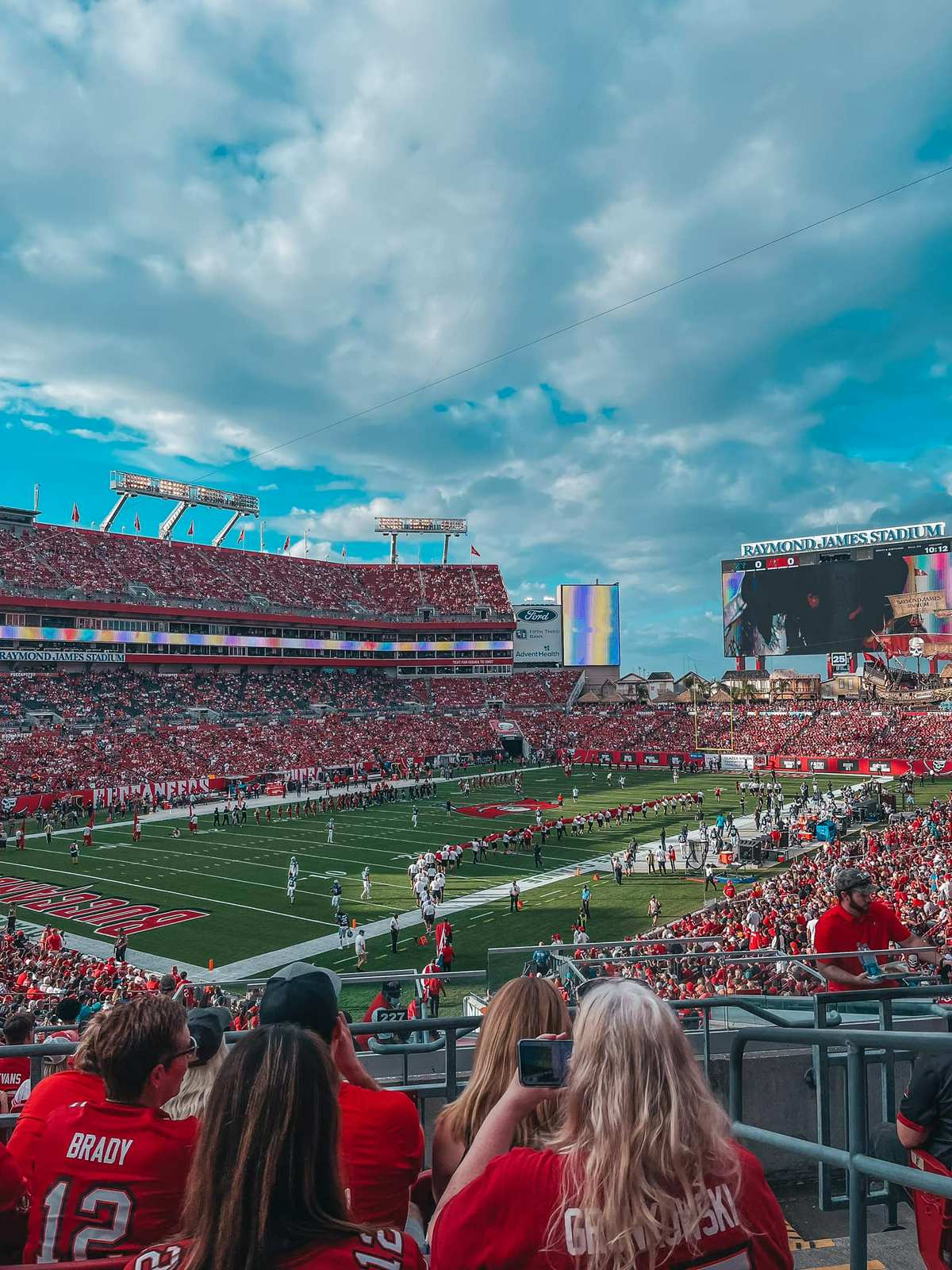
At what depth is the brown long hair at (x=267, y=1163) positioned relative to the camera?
1.62 meters

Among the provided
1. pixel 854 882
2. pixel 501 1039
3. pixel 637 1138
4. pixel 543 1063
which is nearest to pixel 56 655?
pixel 854 882

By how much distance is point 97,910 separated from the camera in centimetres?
2222

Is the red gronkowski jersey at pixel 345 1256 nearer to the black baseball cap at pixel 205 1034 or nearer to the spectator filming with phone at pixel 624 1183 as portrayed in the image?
the spectator filming with phone at pixel 624 1183

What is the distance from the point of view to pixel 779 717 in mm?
60875

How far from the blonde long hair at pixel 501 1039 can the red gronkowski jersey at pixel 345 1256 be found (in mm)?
564

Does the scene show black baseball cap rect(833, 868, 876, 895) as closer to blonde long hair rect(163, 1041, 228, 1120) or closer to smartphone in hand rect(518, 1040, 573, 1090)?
blonde long hair rect(163, 1041, 228, 1120)

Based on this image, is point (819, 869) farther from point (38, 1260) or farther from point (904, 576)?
point (904, 576)

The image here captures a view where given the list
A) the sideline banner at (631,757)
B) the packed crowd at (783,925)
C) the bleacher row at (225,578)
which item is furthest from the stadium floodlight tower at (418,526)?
the packed crowd at (783,925)

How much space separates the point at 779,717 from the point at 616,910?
43.2 metres

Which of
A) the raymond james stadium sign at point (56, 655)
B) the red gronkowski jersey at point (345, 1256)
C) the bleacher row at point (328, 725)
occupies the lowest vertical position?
the red gronkowski jersey at point (345, 1256)

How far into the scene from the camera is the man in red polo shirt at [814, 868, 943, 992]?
18.7ft

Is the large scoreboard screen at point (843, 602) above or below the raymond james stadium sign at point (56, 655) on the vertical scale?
above

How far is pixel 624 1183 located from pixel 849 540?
71127 millimetres

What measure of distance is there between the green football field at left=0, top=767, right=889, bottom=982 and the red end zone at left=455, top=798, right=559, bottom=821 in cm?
63
